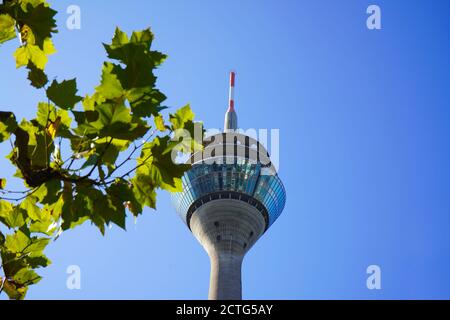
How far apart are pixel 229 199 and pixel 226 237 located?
5.06m

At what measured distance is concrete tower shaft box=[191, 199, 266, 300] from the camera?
230 feet

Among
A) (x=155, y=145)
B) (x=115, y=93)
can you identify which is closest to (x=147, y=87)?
(x=115, y=93)

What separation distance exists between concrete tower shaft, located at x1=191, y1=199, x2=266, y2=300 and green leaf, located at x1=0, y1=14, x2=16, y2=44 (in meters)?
67.8

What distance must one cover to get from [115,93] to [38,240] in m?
1.54

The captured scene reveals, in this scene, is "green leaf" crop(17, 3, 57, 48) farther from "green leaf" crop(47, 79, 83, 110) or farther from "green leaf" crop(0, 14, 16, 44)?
"green leaf" crop(47, 79, 83, 110)

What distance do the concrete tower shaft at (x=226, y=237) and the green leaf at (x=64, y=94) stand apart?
6807cm

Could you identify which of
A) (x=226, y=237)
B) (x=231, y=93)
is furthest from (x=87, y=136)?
(x=231, y=93)

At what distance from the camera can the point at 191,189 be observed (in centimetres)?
7519

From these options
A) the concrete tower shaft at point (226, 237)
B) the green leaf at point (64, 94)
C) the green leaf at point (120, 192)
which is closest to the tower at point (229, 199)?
the concrete tower shaft at point (226, 237)

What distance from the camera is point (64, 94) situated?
9.82 feet

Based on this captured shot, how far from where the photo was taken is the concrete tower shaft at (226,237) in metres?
70.1

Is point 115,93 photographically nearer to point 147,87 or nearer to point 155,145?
point 147,87

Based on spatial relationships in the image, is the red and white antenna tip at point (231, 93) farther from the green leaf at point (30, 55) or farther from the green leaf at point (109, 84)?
the green leaf at point (109, 84)

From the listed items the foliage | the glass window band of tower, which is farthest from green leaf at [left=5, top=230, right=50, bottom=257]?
the glass window band of tower
